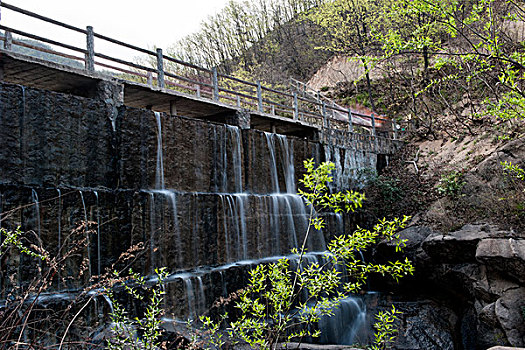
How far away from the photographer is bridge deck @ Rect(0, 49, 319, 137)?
8344 millimetres

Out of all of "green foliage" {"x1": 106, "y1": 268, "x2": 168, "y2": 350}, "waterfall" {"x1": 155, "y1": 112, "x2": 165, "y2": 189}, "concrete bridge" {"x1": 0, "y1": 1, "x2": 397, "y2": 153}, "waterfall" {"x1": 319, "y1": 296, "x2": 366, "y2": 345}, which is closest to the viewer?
"green foliage" {"x1": 106, "y1": 268, "x2": 168, "y2": 350}

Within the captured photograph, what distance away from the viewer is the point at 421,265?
11664 mm

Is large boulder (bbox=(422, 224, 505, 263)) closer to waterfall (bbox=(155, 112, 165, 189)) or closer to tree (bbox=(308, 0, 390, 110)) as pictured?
waterfall (bbox=(155, 112, 165, 189))

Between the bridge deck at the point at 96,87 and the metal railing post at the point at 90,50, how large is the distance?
0.62 ft

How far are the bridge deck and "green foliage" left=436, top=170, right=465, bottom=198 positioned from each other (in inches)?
223

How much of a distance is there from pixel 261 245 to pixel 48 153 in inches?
230

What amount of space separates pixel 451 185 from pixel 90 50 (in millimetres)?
11936

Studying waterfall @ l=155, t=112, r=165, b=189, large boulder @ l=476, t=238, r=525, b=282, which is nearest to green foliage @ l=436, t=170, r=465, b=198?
large boulder @ l=476, t=238, r=525, b=282

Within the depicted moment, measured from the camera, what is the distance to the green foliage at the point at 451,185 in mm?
13750

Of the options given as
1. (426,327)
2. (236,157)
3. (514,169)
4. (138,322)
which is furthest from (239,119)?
(138,322)

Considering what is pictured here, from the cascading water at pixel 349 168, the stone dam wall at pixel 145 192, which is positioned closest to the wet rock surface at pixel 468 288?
the stone dam wall at pixel 145 192

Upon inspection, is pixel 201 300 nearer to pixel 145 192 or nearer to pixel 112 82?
pixel 145 192

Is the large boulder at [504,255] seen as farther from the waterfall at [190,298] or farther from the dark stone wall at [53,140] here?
the dark stone wall at [53,140]

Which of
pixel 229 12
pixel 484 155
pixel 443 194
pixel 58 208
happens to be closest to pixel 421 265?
pixel 443 194
